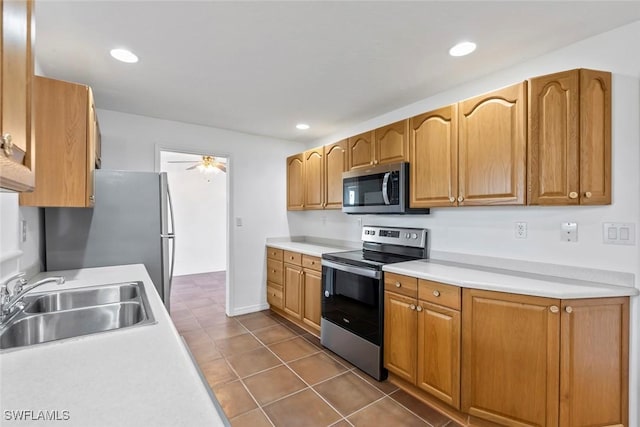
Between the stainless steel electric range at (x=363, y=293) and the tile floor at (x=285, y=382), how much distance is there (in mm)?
132

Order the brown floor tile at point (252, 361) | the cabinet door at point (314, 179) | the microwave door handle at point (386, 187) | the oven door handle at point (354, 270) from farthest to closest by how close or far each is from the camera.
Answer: the cabinet door at point (314, 179) < the microwave door handle at point (386, 187) < the brown floor tile at point (252, 361) < the oven door handle at point (354, 270)

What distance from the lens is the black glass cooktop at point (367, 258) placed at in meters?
2.41

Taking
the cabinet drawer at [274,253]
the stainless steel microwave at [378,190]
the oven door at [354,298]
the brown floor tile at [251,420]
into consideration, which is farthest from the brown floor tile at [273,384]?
the stainless steel microwave at [378,190]

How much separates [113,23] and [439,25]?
5.87ft

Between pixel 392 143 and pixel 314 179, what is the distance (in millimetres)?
1213

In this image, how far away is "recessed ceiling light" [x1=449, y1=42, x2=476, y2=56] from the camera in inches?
70.8

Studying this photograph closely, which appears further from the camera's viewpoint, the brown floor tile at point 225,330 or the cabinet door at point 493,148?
the brown floor tile at point 225,330

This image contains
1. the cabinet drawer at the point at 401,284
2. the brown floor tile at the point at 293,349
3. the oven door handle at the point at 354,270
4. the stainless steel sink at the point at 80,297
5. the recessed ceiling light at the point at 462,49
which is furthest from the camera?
the brown floor tile at the point at 293,349

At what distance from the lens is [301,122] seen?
335 centimetres

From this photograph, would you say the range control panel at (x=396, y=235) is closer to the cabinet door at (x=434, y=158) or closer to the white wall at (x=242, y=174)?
the cabinet door at (x=434, y=158)

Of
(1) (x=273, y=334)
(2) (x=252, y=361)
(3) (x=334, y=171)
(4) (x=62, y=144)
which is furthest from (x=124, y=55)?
(1) (x=273, y=334)

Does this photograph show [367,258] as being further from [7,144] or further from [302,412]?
[7,144]

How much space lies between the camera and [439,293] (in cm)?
192

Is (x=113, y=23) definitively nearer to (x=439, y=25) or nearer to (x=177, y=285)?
(x=439, y=25)
